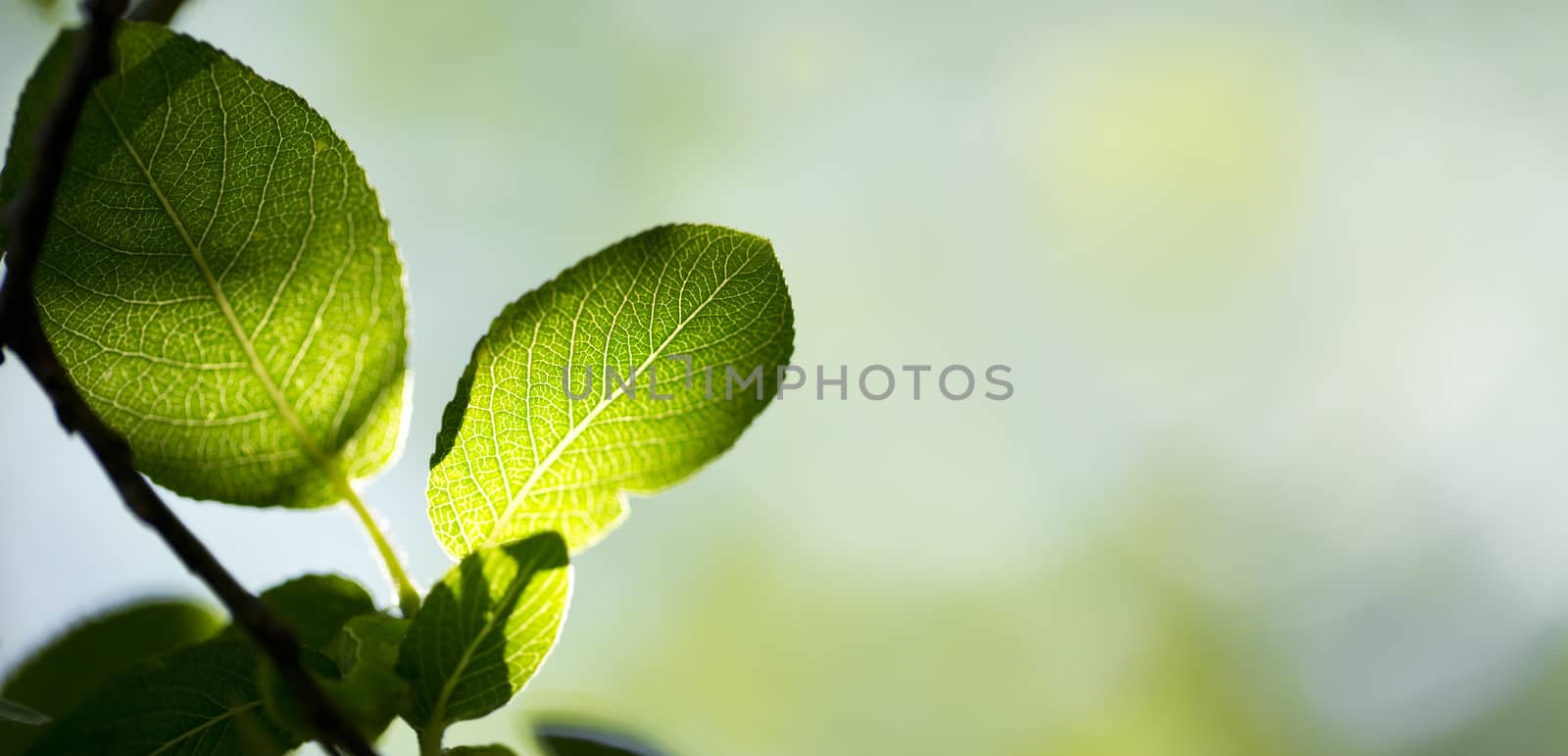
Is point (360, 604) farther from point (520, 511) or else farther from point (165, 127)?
point (165, 127)

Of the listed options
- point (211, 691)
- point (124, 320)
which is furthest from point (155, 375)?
point (211, 691)

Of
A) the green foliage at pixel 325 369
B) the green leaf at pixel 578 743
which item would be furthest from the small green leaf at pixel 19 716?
the green leaf at pixel 578 743

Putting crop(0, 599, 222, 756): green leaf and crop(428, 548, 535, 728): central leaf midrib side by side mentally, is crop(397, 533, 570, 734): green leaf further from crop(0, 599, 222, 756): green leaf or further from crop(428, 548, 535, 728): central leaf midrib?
crop(0, 599, 222, 756): green leaf

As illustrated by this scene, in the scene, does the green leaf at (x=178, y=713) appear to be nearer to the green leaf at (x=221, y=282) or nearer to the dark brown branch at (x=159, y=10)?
the green leaf at (x=221, y=282)

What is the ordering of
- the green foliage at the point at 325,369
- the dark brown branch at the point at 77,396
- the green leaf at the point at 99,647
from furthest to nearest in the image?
the green leaf at the point at 99,647 < the green foliage at the point at 325,369 < the dark brown branch at the point at 77,396

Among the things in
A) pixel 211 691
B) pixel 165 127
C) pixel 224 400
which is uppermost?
pixel 165 127

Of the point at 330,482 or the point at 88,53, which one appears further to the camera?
the point at 330,482

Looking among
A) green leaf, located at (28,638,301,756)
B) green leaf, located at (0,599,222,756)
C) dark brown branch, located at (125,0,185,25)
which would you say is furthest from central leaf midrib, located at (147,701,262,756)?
dark brown branch, located at (125,0,185,25)
